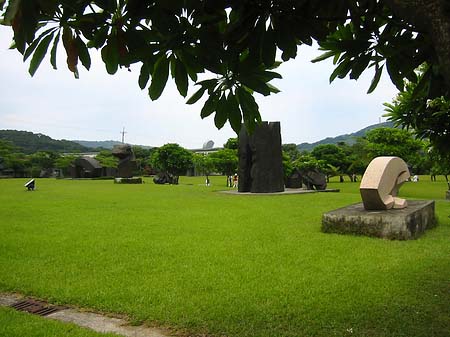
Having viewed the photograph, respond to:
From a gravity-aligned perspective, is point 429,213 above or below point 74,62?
below

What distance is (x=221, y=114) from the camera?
177 centimetres

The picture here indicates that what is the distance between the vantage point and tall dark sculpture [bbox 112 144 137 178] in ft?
91.8

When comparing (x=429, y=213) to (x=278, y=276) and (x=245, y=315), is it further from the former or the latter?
(x=245, y=315)

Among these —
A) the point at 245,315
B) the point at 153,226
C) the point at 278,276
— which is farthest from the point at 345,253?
the point at 153,226

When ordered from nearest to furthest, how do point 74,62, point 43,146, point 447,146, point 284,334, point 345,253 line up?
1. point 74,62
2. point 284,334
3. point 447,146
4. point 345,253
5. point 43,146

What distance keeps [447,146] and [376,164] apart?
4.27 meters

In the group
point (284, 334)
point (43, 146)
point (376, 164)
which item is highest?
point (43, 146)

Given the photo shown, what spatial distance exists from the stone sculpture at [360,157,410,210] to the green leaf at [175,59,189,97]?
612 centimetres

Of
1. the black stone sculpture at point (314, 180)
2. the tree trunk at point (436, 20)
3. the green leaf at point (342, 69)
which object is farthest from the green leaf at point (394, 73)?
the black stone sculpture at point (314, 180)

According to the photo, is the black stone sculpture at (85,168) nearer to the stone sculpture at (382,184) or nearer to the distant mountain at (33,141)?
the distant mountain at (33,141)

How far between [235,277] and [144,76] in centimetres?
304

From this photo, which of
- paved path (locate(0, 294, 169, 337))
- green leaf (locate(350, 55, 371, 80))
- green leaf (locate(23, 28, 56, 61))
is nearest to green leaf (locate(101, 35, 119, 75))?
green leaf (locate(23, 28, 56, 61))

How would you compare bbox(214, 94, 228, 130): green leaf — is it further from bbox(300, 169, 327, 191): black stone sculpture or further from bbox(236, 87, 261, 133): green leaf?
bbox(300, 169, 327, 191): black stone sculpture

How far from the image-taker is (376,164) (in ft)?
25.4
